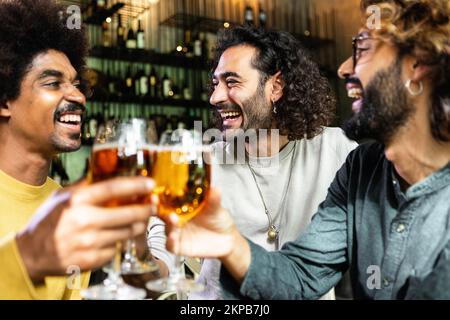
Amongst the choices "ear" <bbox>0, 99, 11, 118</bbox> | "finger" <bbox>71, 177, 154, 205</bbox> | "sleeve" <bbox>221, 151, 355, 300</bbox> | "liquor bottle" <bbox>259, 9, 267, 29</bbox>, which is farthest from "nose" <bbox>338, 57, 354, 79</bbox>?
"liquor bottle" <bbox>259, 9, 267, 29</bbox>

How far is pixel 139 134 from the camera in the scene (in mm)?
790

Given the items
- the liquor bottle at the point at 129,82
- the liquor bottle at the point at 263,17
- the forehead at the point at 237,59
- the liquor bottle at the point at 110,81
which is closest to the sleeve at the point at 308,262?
the forehead at the point at 237,59

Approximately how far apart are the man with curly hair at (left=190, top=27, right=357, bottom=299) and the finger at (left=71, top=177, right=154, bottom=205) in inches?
28.2

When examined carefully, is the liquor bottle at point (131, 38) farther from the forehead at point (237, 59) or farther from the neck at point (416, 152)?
the neck at point (416, 152)

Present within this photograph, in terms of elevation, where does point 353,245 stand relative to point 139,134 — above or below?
below

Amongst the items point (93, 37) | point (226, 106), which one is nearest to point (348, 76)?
point (226, 106)

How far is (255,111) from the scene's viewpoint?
2.25 meters

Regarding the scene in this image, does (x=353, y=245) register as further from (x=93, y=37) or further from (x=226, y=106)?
(x=93, y=37)

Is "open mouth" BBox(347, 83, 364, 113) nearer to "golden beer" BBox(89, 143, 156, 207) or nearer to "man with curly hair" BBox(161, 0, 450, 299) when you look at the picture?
"man with curly hair" BBox(161, 0, 450, 299)

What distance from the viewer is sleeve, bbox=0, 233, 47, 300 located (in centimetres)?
73

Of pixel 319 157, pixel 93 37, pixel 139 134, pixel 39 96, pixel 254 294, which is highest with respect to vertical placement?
pixel 93 37

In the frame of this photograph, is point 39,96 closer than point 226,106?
Yes

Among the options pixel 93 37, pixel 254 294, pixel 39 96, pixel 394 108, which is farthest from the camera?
pixel 93 37
